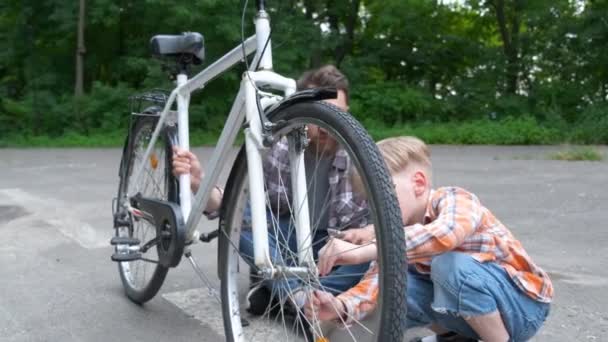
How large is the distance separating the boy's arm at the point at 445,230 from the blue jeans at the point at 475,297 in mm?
94

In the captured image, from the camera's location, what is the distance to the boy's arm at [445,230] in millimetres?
2119

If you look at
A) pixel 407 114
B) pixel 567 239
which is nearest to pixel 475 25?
pixel 407 114

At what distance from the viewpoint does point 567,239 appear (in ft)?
15.9

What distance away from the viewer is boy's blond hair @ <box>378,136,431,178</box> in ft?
7.45

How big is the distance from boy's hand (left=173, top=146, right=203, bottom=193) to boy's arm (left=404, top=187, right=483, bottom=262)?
1.22 metres

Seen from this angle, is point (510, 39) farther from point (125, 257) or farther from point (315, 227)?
point (315, 227)

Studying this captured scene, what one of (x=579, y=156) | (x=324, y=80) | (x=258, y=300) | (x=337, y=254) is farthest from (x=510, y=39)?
(x=337, y=254)

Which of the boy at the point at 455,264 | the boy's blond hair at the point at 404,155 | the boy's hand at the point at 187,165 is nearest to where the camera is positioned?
the boy at the point at 455,264

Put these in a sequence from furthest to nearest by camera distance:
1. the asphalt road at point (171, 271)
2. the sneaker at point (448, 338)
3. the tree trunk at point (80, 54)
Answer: the tree trunk at point (80, 54), the asphalt road at point (171, 271), the sneaker at point (448, 338)

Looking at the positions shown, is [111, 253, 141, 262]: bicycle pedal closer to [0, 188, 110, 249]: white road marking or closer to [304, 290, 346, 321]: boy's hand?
[304, 290, 346, 321]: boy's hand

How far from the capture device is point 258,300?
2828 mm

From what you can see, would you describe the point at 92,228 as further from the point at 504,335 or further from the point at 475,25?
the point at 475,25

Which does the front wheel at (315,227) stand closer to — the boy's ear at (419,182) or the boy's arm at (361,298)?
the boy's arm at (361,298)

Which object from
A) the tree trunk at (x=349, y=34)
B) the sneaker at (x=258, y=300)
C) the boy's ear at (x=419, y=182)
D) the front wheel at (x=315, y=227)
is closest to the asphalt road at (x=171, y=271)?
the sneaker at (x=258, y=300)
